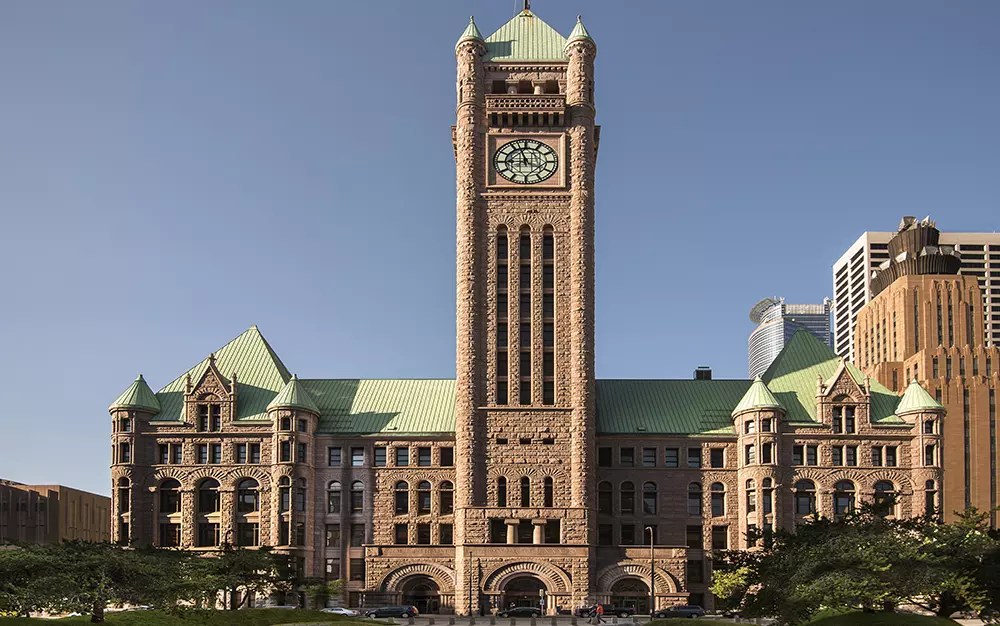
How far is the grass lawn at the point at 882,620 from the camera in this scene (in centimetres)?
6028

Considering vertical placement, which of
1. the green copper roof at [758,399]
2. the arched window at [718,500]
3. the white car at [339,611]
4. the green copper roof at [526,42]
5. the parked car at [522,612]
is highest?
the green copper roof at [526,42]

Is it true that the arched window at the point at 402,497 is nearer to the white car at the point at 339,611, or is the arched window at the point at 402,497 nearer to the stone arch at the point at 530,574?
the stone arch at the point at 530,574

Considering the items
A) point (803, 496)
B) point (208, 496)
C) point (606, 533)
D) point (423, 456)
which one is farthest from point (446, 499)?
point (803, 496)

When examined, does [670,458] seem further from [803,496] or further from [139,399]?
[139,399]

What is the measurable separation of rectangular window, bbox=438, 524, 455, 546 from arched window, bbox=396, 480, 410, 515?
3.83m

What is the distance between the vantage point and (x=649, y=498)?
116 metres

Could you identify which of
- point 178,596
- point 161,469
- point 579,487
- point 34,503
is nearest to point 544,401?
point 579,487

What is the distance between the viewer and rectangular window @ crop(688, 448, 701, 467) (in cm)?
11681

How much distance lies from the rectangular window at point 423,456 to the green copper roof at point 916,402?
45.9 m

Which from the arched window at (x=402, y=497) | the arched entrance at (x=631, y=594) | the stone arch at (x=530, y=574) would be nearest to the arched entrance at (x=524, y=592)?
the stone arch at (x=530, y=574)

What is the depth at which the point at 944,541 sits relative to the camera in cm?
6009

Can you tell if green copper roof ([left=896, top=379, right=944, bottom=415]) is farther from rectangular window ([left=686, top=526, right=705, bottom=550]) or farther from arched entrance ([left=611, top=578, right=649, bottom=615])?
arched entrance ([left=611, top=578, right=649, bottom=615])

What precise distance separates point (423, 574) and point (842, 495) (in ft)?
133

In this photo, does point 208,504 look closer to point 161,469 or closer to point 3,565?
point 161,469
